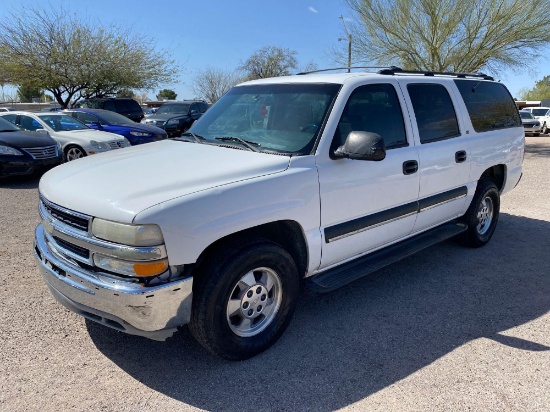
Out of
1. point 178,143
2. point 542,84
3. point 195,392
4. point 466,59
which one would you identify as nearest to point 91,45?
point 466,59

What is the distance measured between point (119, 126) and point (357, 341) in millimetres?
10577

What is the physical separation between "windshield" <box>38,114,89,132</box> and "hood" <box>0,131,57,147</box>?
1532mm

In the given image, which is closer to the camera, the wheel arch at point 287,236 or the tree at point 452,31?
the wheel arch at point 287,236

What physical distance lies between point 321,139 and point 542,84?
78328 millimetres

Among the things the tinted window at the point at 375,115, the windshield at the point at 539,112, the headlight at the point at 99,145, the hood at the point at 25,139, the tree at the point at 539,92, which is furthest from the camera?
the tree at the point at 539,92

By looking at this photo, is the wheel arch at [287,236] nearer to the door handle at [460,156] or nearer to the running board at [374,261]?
the running board at [374,261]

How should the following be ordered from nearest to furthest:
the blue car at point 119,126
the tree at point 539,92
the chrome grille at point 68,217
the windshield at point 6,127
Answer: the chrome grille at point 68,217 < the windshield at point 6,127 < the blue car at point 119,126 < the tree at point 539,92

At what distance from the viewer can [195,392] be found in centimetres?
263

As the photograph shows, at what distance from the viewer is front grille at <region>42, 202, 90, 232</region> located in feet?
8.35

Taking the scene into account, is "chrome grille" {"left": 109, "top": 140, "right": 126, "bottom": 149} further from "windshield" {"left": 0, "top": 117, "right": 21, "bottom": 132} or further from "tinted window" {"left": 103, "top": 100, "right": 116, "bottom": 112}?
"tinted window" {"left": 103, "top": 100, "right": 116, "bottom": 112}

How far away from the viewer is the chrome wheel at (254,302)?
112 inches

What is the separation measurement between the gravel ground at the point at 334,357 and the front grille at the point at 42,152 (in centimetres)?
519

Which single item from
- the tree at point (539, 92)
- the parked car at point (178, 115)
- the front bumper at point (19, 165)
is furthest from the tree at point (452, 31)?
the tree at point (539, 92)

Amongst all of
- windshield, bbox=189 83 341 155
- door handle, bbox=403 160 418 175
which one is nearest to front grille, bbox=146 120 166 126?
windshield, bbox=189 83 341 155
